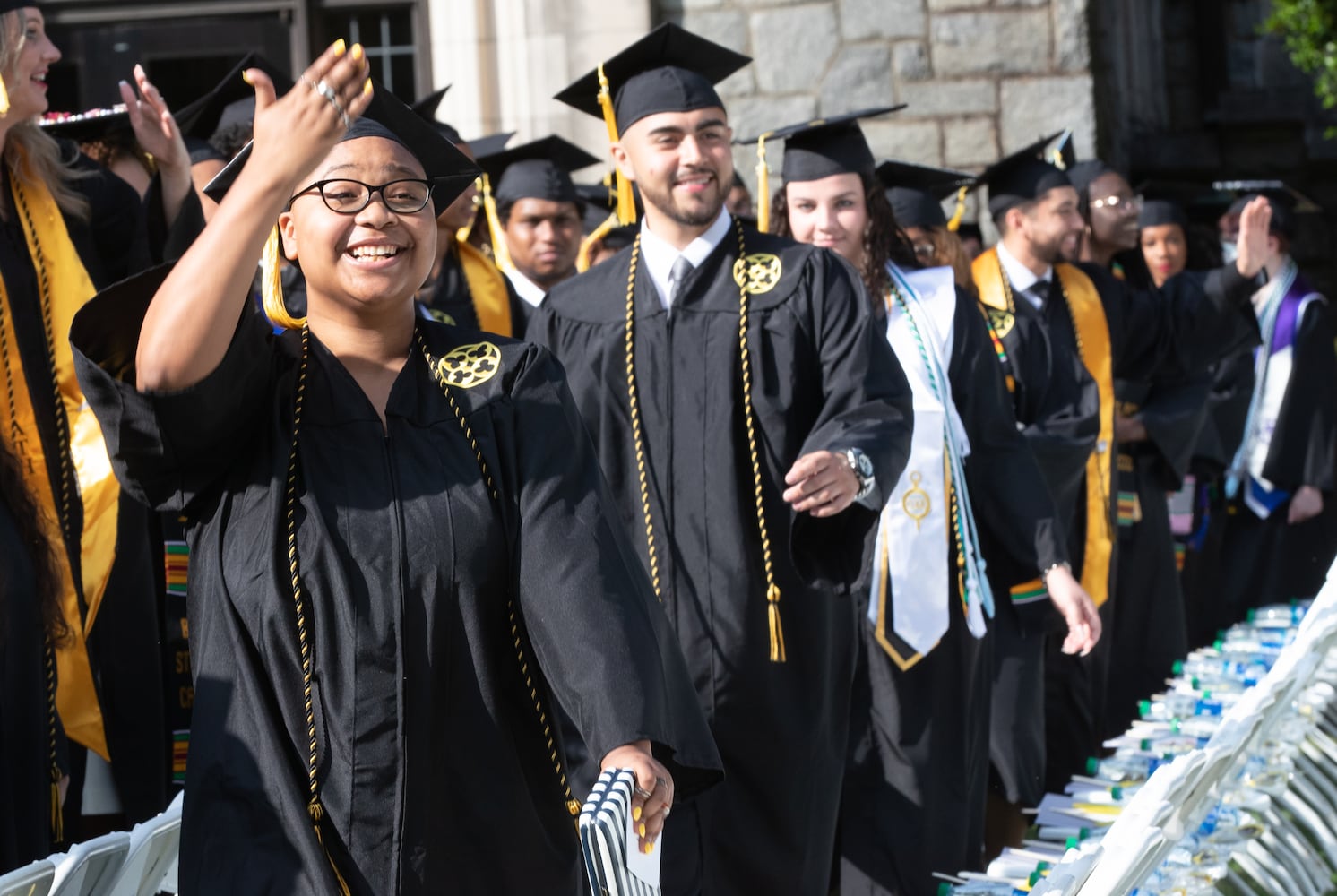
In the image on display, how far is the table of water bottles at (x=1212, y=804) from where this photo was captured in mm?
3064

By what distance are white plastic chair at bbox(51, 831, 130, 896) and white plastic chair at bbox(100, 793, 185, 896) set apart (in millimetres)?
12

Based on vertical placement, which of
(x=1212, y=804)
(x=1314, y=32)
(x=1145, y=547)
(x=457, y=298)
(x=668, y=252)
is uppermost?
(x=1314, y=32)

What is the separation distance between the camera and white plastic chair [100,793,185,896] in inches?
109

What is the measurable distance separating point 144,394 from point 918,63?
7323 mm

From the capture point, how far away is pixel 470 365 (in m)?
2.78

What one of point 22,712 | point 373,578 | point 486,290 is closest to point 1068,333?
point 486,290

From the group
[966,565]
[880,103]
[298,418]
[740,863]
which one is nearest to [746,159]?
[880,103]

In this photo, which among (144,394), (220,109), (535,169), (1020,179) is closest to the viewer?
(144,394)

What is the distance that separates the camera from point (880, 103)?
9383 mm

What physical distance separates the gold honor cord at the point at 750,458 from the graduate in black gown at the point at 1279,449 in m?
5.99

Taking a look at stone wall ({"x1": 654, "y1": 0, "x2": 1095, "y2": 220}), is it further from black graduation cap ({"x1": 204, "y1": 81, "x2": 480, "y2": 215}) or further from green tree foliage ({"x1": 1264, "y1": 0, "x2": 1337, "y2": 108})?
black graduation cap ({"x1": 204, "y1": 81, "x2": 480, "y2": 215})

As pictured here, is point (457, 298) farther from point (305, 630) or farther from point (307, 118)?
point (307, 118)

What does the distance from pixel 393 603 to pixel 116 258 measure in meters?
2.45

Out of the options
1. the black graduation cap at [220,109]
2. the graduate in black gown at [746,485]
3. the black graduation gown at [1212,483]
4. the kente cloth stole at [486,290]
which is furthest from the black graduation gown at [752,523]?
the black graduation gown at [1212,483]
